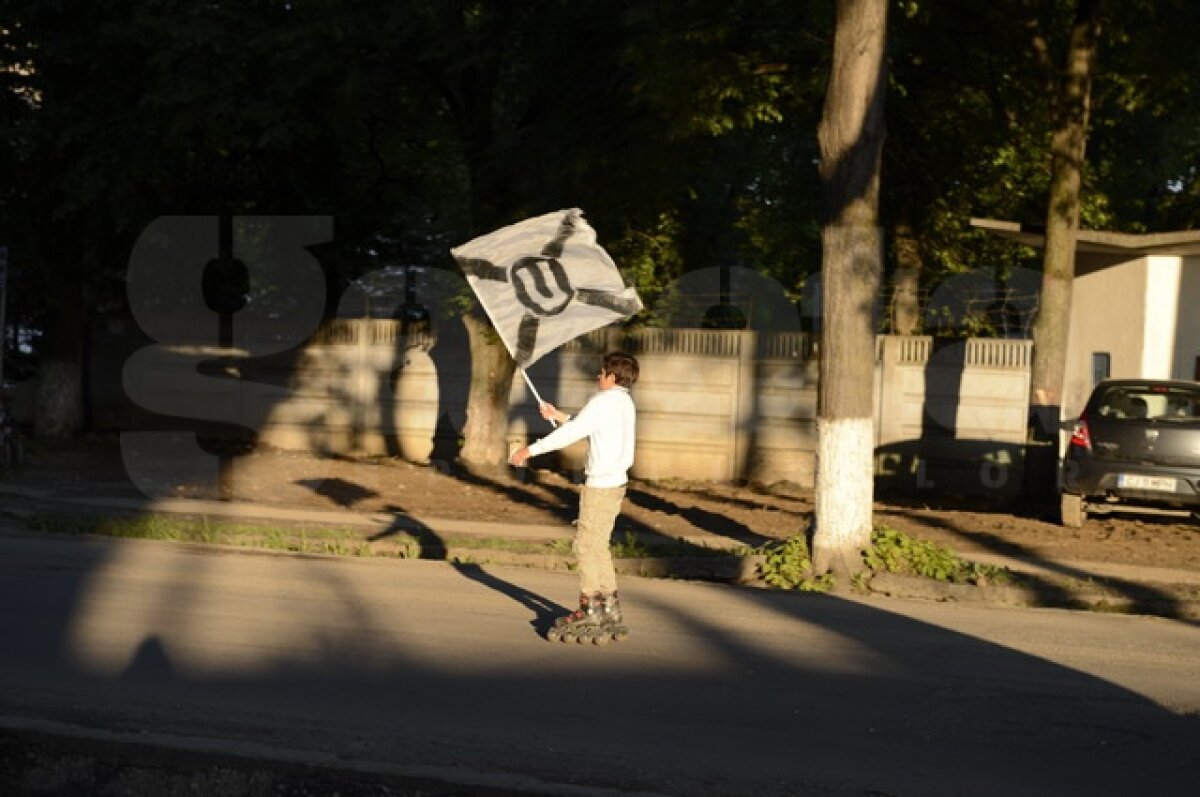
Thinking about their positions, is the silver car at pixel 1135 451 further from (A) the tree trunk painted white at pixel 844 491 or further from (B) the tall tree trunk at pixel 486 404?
(B) the tall tree trunk at pixel 486 404

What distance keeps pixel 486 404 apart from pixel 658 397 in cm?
244

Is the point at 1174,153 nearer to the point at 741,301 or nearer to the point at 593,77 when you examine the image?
the point at 741,301

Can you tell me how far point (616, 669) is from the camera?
28.3 ft

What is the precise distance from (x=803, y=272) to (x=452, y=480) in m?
13.1

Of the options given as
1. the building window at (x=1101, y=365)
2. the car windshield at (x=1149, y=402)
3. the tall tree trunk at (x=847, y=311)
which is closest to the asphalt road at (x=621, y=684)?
the tall tree trunk at (x=847, y=311)

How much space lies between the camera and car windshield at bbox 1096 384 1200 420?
1528 cm

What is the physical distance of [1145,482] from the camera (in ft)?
49.3

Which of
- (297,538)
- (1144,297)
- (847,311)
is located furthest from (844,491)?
(1144,297)

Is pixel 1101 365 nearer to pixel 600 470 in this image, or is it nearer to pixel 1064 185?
pixel 1064 185

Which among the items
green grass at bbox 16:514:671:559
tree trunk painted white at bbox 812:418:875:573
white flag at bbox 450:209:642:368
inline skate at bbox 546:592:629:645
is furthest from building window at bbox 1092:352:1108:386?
inline skate at bbox 546:592:629:645

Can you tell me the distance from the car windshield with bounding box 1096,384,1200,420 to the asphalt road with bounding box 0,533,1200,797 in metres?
4.82

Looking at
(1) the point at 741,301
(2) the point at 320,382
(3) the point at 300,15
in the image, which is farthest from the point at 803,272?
(3) the point at 300,15

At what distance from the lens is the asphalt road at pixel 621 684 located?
6738 mm

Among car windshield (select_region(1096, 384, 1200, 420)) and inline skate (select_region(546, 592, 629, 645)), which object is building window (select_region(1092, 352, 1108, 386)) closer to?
car windshield (select_region(1096, 384, 1200, 420))
